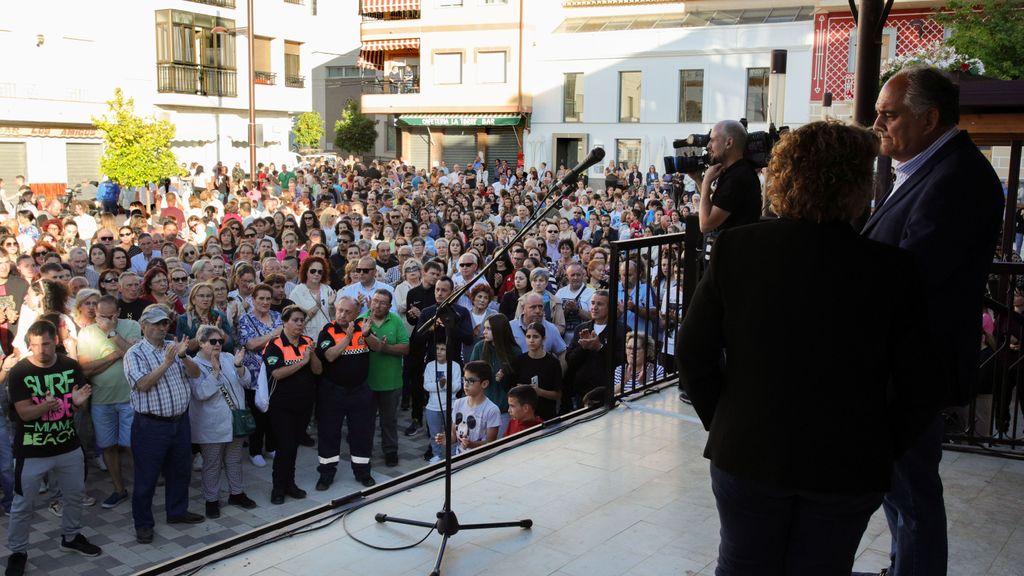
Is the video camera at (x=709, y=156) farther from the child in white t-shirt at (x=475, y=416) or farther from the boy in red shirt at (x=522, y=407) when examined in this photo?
the child in white t-shirt at (x=475, y=416)

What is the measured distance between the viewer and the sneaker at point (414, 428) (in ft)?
32.2

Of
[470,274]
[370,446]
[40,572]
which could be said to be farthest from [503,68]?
[40,572]

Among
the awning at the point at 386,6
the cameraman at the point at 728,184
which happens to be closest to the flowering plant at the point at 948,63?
the cameraman at the point at 728,184

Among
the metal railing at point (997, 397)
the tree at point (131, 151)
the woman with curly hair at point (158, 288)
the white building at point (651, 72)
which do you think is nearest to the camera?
the metal railing at point (997, 397)

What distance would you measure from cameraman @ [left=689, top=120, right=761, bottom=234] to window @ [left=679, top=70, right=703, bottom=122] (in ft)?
85.1

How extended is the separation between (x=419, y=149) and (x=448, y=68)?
3625 mm

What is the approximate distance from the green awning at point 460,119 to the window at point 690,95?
6.20 m

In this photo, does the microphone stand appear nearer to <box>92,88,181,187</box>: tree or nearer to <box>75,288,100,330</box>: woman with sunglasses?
<box>75,288,100,330</box>: woman with sunglasses

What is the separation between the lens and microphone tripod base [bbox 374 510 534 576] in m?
3.76

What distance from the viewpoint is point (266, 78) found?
117 ft

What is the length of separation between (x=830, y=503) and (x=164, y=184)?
75.1 feet

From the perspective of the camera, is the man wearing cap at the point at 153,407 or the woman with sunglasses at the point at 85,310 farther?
the woman with sunglasses at the point at 85,310

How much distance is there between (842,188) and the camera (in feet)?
7.35

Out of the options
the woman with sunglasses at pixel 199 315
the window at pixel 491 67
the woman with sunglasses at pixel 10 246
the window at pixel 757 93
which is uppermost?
the window at pixel 491 67
